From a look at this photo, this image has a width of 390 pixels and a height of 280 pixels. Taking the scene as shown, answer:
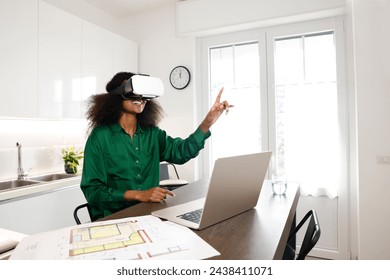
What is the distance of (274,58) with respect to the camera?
3209 millimetres

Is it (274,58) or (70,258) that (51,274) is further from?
(274,58)

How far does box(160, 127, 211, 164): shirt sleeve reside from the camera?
63.8 inches

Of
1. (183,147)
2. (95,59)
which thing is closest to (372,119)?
(183,147)

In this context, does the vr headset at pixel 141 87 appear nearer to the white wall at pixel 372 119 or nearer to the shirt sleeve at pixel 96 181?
the shirt sleeve at pixel 96 181

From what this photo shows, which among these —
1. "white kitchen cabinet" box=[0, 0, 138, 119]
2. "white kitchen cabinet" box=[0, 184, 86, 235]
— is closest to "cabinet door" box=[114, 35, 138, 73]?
"white kitchen cabinet" box=[0, 0, 138, 119]

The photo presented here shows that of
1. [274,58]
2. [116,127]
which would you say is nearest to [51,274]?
[116,127]

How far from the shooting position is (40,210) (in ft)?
7.55

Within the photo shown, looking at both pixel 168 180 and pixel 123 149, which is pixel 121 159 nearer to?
pixel 123 149

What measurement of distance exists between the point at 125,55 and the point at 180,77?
726 millimetres

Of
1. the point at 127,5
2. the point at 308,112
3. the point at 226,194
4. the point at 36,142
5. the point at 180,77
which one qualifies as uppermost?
the point at 127,5

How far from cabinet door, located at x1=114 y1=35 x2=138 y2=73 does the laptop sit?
263 centimetres

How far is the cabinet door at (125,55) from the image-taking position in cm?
342

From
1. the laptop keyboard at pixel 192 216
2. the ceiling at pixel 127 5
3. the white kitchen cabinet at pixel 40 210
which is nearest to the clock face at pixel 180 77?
the ceiling at pixel 127 5

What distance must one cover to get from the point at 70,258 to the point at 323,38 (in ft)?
10.3
